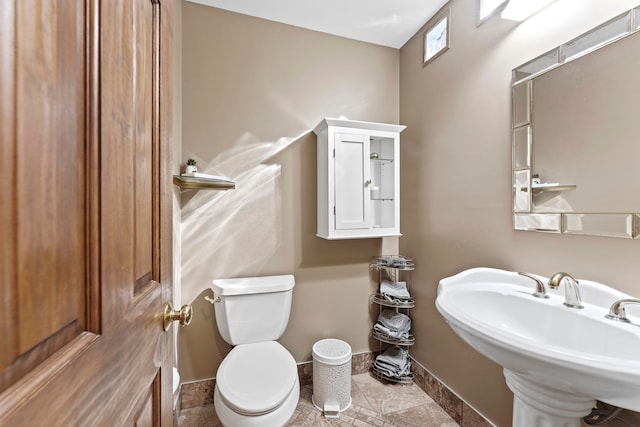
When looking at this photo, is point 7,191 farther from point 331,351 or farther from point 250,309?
point 331,351

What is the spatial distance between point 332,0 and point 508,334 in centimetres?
A: 190

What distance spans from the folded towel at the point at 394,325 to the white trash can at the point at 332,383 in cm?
34

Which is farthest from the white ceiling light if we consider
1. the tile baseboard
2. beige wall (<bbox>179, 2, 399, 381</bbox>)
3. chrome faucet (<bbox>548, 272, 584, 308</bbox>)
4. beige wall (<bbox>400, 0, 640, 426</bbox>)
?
the tile baseboard

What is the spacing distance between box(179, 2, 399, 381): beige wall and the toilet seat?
0.39 metres

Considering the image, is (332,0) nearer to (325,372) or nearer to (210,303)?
(210,303)

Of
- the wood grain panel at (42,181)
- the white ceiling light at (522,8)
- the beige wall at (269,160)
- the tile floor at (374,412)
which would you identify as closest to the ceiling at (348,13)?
the beige wall at (269,160)

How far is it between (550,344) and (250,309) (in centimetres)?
139

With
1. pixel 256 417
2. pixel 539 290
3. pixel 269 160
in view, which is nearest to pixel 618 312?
pixel 539 290

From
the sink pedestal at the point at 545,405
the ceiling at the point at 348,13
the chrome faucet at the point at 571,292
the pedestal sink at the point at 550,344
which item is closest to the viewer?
the pedestal sink at the point at 550,344

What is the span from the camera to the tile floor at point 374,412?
155 centimetres

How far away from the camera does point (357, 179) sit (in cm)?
181

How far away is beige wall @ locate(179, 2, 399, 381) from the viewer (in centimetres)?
169

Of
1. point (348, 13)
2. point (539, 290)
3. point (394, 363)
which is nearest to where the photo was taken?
point (539, 290)

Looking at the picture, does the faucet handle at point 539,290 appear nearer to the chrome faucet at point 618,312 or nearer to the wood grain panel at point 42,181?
the chrome faucet at point 618,312
